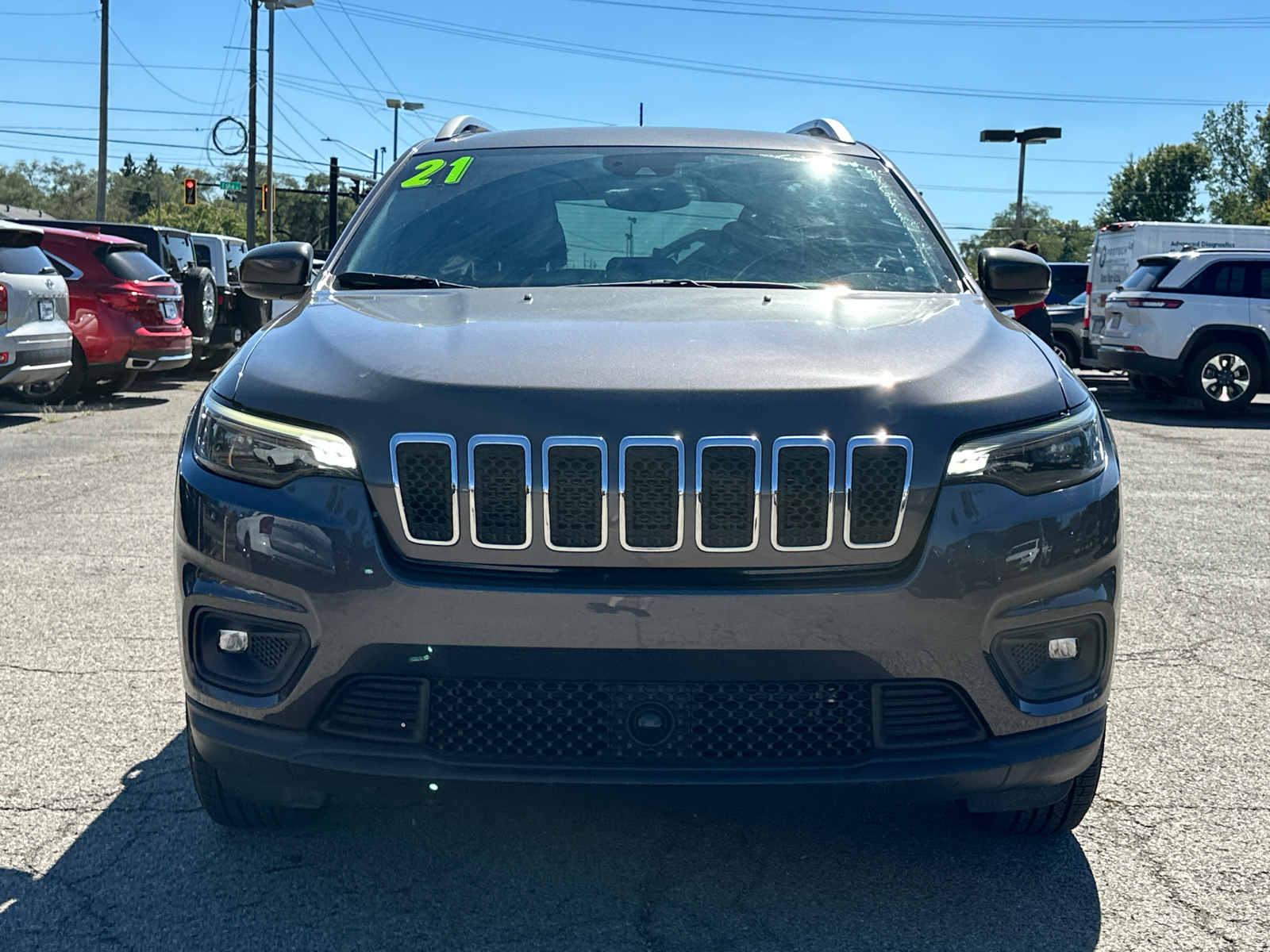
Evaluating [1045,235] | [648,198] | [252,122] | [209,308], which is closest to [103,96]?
[252,122]

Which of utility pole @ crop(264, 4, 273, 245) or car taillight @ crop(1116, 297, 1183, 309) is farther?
utility pole @ crop(264, 4, 273, 245)

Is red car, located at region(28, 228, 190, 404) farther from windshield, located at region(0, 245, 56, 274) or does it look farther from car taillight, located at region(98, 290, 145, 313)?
windshield, located at region(0, 245, 56, 274)

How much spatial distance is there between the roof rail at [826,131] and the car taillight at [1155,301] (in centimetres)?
1222

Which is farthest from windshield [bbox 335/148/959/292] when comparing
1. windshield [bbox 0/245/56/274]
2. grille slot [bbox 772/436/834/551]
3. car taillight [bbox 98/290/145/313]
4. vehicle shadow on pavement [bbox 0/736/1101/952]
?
car taillight [bbox 98/290/145/313]

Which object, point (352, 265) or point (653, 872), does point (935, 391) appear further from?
point (352, 265)

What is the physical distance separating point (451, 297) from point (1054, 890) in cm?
194

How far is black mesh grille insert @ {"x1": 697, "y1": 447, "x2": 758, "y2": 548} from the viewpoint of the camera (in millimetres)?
2406

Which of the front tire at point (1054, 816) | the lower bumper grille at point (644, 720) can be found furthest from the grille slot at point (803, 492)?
the front tire at point (1054, 816)

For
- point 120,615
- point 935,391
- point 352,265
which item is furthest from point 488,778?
point 120,615

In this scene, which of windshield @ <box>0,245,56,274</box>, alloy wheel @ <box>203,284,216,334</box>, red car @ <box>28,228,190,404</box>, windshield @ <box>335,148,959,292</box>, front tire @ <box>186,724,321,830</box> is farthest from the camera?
alloy wheel @ <box>203,284,216,334</box>

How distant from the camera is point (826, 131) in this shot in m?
4.62

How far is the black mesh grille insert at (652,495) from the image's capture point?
7.89 ft

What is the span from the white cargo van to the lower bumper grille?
17.3m

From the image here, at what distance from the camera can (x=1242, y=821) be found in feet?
10.7
